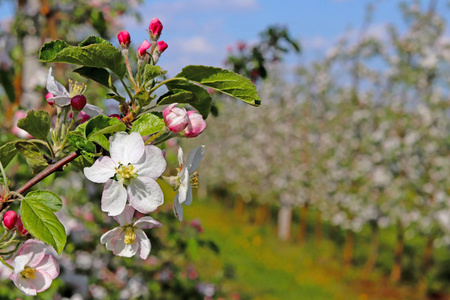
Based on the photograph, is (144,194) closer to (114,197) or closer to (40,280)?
(114,197)

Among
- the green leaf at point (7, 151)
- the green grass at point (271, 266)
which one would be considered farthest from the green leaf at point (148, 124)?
the green grass at point (271, 266)

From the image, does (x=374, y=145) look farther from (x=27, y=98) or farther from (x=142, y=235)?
(x=142, y=235)

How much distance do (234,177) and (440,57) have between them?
815 centimetres

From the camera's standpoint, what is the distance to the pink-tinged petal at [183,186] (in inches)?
25.6

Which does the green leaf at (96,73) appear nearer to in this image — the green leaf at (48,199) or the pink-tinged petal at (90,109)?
the pink-tinged petal at (90,109)

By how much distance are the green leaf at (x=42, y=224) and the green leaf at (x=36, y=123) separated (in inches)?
4.6

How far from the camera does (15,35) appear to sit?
2770 millimetres

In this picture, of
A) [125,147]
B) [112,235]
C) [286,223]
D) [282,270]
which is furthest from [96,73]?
[286,223]

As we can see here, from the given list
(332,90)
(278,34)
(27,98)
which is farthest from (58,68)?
(332,90)

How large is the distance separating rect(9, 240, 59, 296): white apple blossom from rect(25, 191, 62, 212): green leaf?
8 centimetres

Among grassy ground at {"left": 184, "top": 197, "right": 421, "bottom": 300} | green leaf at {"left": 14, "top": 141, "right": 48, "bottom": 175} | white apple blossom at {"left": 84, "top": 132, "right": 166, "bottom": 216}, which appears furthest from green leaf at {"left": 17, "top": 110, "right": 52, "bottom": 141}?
Result: grassy ground at {"left": 184, "top": 197, "right": 421, "bottom": 300}

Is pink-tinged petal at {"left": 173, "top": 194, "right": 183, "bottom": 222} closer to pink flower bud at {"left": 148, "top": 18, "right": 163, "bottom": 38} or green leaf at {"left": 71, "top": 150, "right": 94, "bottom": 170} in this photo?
green leaf at {"left": 71, "top": 150, "right": 94, "bottom": 170}

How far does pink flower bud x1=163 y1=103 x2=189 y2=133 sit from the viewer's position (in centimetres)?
65

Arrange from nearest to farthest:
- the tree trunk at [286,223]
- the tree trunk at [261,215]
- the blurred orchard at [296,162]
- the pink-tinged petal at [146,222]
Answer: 1. the pink-tinged petal at [146,222]
2. the blurred orchard at [296,162]
3. the tree trunk at [286,223]
4. the tree trunk at [261,215]
